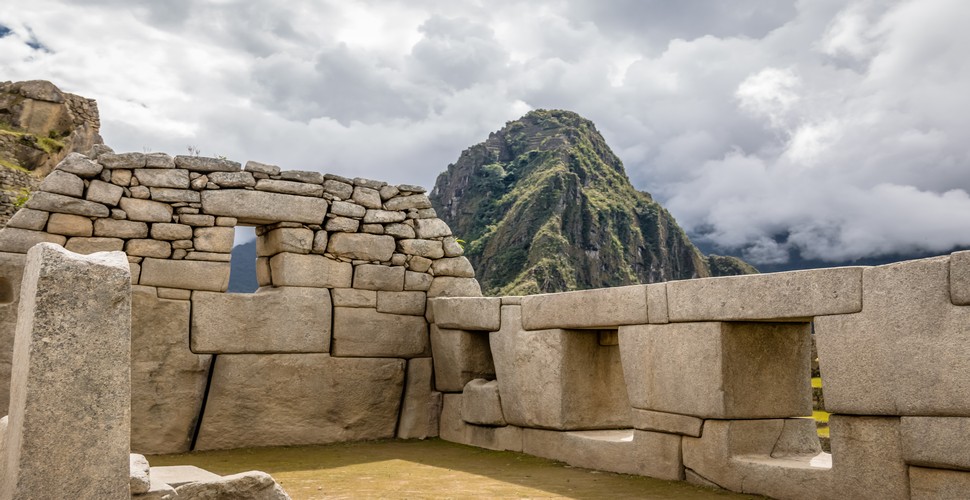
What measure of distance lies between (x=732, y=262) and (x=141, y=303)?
59.7 meters

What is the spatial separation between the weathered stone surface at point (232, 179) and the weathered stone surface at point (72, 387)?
5221mm

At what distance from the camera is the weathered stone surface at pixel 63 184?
7.80 m

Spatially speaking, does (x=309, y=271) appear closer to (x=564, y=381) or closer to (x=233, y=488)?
(x=564, y=381)

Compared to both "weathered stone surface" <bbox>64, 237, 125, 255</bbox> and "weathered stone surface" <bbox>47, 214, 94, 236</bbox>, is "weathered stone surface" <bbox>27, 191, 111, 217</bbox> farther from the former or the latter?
"weathered stone surface" <bbox>64, 237, 125, 255</bbox>

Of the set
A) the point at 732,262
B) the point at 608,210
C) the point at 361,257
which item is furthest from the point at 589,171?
the point at 361,257

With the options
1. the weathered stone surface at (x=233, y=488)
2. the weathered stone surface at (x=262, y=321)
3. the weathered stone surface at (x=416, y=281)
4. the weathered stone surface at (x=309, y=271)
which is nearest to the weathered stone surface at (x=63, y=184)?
the weathered stone surface at (x=262, y=321)

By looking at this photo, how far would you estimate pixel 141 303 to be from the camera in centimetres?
795

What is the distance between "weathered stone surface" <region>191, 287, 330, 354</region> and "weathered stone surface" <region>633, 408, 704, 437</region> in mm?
3721

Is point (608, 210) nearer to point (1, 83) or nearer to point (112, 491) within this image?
point (1, 83)

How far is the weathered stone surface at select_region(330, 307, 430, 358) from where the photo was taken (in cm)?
893

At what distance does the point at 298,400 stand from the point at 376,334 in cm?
111

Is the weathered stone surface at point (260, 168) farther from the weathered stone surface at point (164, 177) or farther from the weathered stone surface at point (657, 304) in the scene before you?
the weathered stone surface at point (657, 304)

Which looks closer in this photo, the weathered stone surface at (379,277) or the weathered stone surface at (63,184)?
the weathered stone surface at (63,184)

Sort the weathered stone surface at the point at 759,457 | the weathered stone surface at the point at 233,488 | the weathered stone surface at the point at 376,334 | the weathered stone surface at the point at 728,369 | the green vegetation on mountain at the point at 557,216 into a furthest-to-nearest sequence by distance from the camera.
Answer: the green vegetation on mountain at the point at 557,216, the weathered stone surface at the point at 376,334, the weathered stone surface at the point at 728,369, the weathered stone surface at the point at 759,457, the weathered stone surface at the point at 233,488
